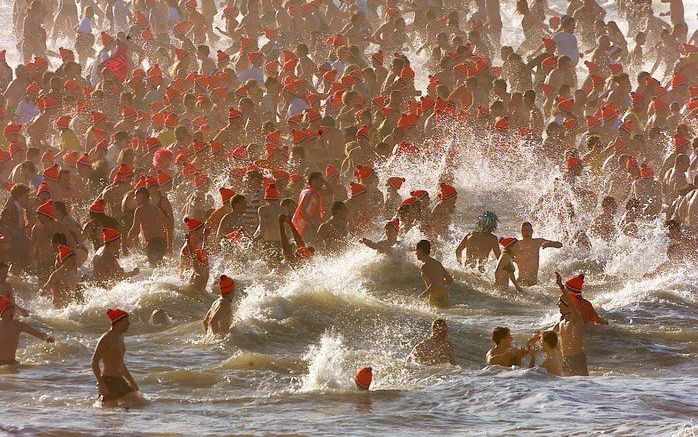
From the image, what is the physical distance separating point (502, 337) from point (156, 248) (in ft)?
16.2

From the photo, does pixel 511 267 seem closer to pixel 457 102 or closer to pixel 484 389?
pixel 484 389

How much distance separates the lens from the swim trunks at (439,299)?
15242 millimetres

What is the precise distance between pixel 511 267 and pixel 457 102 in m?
6.61

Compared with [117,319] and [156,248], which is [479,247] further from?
[117,319]

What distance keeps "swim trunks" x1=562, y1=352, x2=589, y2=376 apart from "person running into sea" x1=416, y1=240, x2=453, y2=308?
2.69 meters

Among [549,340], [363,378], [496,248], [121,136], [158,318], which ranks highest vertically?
[121,136]

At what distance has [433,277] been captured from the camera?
49.3ft

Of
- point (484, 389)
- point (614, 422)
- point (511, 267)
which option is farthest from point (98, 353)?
point (511, 267)

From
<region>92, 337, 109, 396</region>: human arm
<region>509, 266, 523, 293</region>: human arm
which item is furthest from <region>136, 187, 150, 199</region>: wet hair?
<region>92, 337, 109, 396</region>: human arm

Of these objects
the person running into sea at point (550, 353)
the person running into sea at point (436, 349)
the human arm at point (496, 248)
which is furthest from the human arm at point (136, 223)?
the person running into sea at point (550, 353)

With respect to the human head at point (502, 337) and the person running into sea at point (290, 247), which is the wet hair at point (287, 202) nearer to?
the person running into sea at point (290, 247)

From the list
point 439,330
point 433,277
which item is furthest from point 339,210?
point 439,330

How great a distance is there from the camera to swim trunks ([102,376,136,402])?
36.3ft

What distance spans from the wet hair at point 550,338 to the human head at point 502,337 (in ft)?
1.22
